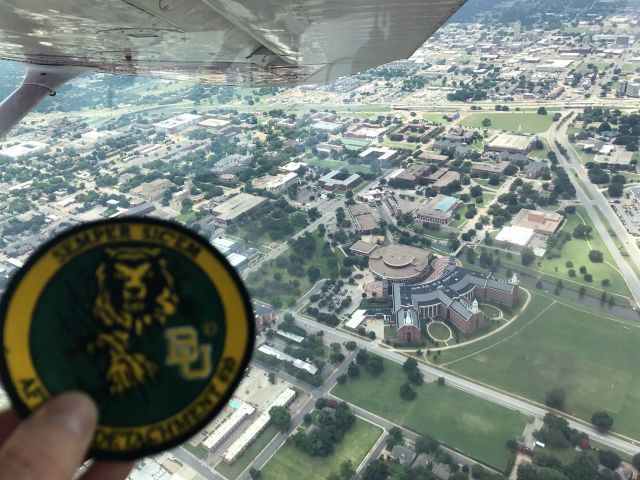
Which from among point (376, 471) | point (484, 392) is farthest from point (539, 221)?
point (376, 471)

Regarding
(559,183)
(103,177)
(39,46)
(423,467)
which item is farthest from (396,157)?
(39,46)

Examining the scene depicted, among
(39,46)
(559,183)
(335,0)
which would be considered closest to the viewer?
(335,0)

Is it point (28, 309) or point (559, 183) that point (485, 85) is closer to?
point (559, 183)

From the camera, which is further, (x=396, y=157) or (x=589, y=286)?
(x=396, y=157)

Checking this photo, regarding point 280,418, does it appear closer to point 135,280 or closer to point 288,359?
point 288,359

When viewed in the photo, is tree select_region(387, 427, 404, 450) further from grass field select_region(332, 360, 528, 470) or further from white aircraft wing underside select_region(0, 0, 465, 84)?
white aircraft wing underside select_region(0, 0, 465, 84)
